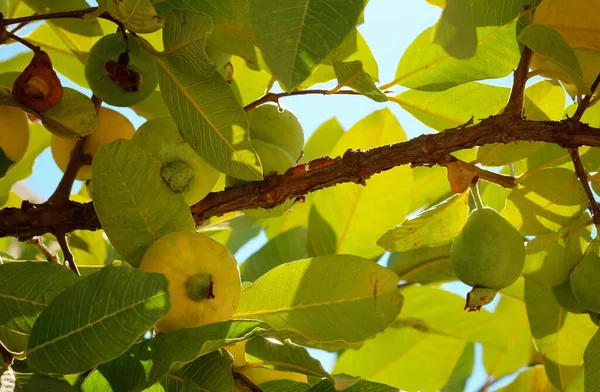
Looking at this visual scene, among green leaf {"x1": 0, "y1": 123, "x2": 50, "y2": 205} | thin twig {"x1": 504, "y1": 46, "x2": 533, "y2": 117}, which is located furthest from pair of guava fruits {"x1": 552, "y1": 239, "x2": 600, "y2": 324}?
green leaf {"x1": 0, "y1": 123, "x2": 50, "y2": 205}

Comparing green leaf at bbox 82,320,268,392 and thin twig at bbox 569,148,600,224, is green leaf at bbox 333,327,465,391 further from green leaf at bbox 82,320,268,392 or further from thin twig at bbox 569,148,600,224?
green leaf at bbox 82,320,268,392

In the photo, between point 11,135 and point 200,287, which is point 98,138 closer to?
point 11,135

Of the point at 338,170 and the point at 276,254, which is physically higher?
the point at 276,254

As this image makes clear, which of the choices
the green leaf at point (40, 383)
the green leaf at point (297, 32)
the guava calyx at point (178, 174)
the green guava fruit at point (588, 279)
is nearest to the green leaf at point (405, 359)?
the green guava fruit at point (588, 279)

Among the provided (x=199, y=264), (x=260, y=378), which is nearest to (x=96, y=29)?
(x=199, y=264)

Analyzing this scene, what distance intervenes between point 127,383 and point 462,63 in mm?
741

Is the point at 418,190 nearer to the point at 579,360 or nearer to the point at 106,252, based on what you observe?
the point at 579,360

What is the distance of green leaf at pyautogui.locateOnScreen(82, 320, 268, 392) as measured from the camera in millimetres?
845

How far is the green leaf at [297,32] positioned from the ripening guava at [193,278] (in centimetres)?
35

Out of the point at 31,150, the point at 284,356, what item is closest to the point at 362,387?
the point at 284,356

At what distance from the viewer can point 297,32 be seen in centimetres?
72

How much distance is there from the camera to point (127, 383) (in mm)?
888

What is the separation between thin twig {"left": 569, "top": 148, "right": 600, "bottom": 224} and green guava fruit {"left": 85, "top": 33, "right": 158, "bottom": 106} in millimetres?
668

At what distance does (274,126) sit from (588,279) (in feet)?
1.93
